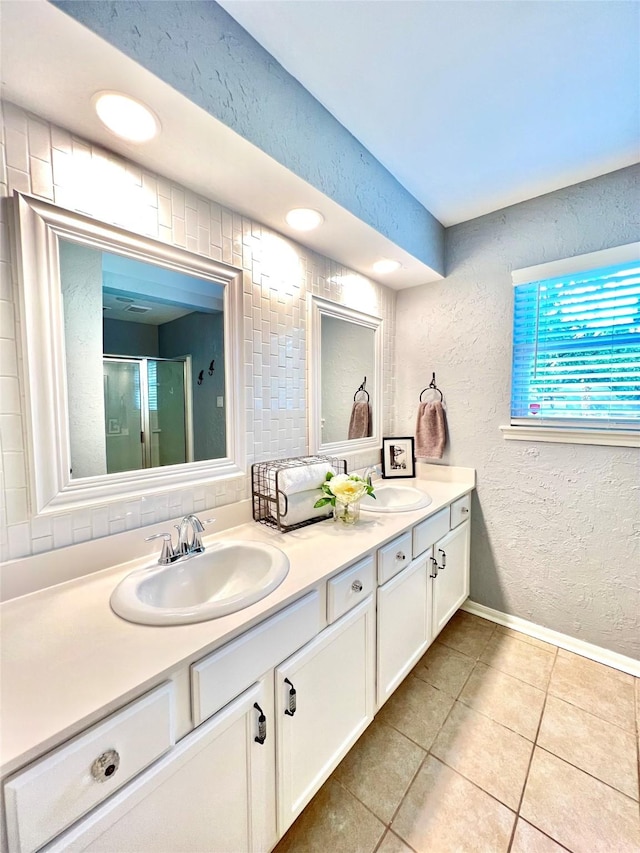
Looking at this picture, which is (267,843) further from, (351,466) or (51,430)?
(351,466)

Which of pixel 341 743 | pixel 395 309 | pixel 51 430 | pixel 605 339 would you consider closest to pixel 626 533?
pixel 605 339

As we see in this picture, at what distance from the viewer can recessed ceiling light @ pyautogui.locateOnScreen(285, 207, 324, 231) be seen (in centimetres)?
137

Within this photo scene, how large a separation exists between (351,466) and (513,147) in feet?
5.44

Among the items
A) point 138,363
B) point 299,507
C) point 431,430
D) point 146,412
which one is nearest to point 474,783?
point 299,507

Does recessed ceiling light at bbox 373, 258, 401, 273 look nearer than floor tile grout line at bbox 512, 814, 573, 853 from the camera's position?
No

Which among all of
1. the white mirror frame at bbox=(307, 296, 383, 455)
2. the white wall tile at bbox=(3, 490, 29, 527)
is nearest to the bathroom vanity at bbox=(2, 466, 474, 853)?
the white wall tile at bbox=(3, 490, 29, 527)

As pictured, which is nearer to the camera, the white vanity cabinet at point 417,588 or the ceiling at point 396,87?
the ceiling at point 396,87

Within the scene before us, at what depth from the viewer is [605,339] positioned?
1655mm

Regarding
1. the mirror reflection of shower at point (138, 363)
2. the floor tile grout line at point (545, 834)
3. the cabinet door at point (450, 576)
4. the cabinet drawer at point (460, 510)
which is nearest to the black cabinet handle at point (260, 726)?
the mirror reflection of shower at point (138, 363)

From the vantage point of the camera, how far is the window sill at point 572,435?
160 cm

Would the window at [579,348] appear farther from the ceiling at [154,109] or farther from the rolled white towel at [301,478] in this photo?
the rolled white towel at [301,478]

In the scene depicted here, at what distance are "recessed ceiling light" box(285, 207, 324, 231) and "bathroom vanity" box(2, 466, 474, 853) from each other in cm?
127

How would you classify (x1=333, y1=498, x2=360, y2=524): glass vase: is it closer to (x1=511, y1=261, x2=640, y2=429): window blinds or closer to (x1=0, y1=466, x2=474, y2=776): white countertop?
(x1=0, y1=466, x2=474, y2=776): white countertop

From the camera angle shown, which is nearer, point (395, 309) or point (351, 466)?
point (351, 466)
